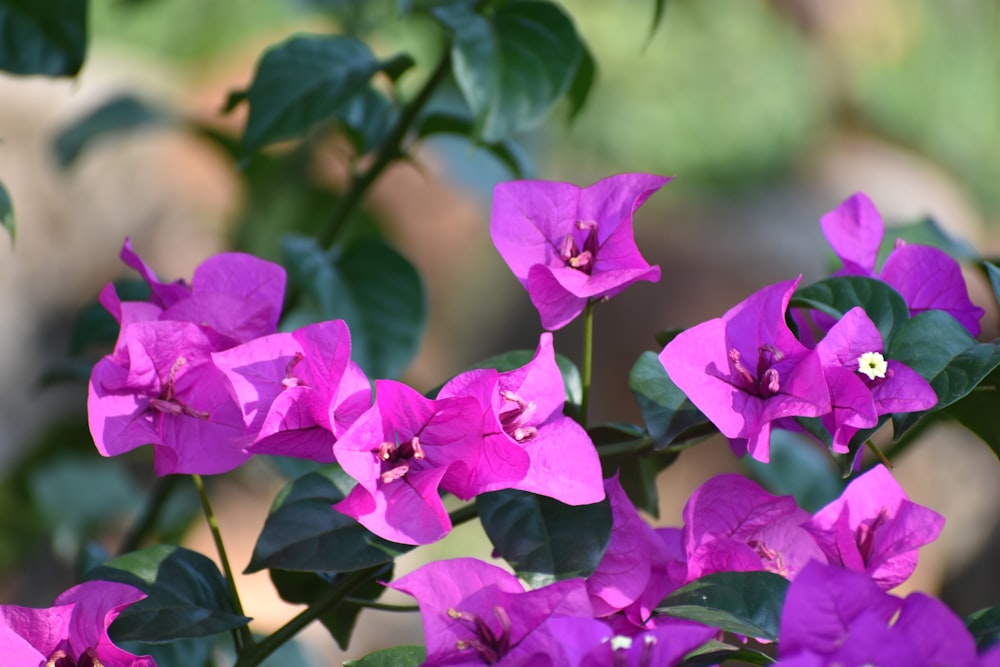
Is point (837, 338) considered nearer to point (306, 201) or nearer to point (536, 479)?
point (536, 479)

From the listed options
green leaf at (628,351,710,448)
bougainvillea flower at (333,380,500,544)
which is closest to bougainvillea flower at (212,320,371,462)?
bougainvillea flower at (333,380,500,544)

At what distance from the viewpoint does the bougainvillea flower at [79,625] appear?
41cm

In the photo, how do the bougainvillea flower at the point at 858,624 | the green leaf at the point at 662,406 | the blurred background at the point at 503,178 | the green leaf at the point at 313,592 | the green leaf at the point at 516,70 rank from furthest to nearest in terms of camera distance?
the blurred background at the point at 503,178 → the green leaf at the point at 516,70 → the green leaf at the point at 313,592 → the green leaf at the point at 662,406 → the bougainvillea flower at the point at 858,624

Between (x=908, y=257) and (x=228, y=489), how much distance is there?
2.20m

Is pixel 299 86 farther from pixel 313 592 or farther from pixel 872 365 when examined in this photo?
pixel 872 365

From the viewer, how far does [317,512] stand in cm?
45

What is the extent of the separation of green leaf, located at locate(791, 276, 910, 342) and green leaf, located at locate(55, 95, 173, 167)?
0.97 m

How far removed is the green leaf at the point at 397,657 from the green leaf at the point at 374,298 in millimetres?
378

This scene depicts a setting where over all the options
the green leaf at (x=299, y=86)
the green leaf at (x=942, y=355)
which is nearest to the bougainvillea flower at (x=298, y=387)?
the green leaf at (x=942, y=355)

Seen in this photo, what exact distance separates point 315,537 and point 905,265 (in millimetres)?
300

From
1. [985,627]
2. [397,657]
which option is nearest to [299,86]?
[397,657]

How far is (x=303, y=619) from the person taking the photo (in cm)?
44

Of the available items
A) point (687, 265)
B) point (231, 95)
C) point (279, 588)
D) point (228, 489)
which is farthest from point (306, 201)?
point (687, 265)

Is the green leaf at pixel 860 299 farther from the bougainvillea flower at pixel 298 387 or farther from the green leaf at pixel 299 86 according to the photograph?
the green leaf at pixel 299 86
